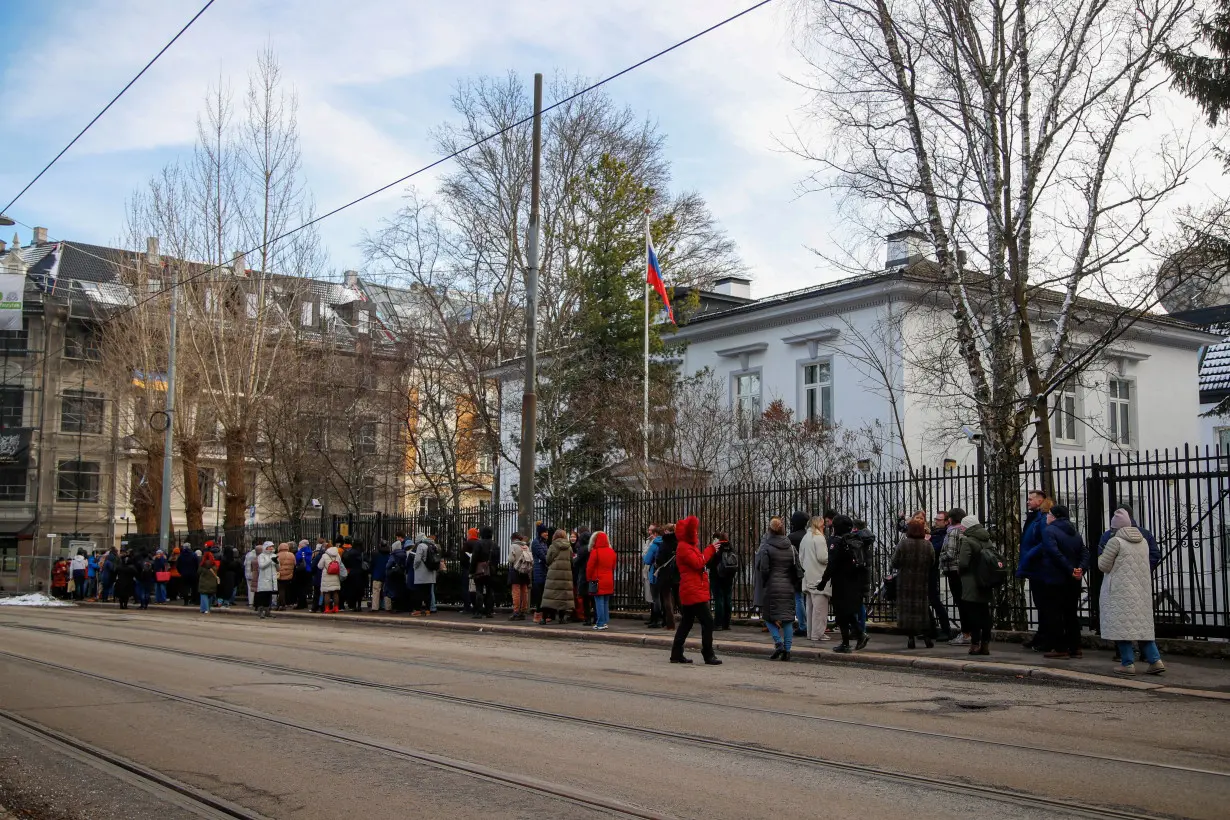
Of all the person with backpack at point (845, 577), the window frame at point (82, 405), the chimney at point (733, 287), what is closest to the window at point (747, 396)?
the chimney at point (733, 287)

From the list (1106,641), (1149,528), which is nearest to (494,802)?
(1106,641)

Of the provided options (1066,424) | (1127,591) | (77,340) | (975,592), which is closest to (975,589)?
(975,592)

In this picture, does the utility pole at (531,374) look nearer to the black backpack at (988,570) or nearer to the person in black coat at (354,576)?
the person in black coat at (354,576)

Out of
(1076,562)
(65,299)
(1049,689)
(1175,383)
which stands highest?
(65,299)

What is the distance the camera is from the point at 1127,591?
474 inches

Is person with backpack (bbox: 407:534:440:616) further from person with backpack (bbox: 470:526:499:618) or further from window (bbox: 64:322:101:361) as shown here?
window (bbox: 64:322:101:361)

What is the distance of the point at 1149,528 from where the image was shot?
15492mm

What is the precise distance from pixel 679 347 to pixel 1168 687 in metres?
24.3

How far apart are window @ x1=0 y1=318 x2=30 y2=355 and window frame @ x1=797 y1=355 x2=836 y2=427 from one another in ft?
143

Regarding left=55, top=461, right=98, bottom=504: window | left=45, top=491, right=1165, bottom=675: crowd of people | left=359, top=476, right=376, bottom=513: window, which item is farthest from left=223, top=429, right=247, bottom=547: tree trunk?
left=55, top=461, right=98, bottom=504: window

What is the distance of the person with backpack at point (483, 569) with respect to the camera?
23375mm

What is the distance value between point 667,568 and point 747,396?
18.4 metres

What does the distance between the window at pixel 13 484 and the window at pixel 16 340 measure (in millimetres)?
6029

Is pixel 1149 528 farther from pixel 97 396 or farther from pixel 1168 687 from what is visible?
pixel 97 396
